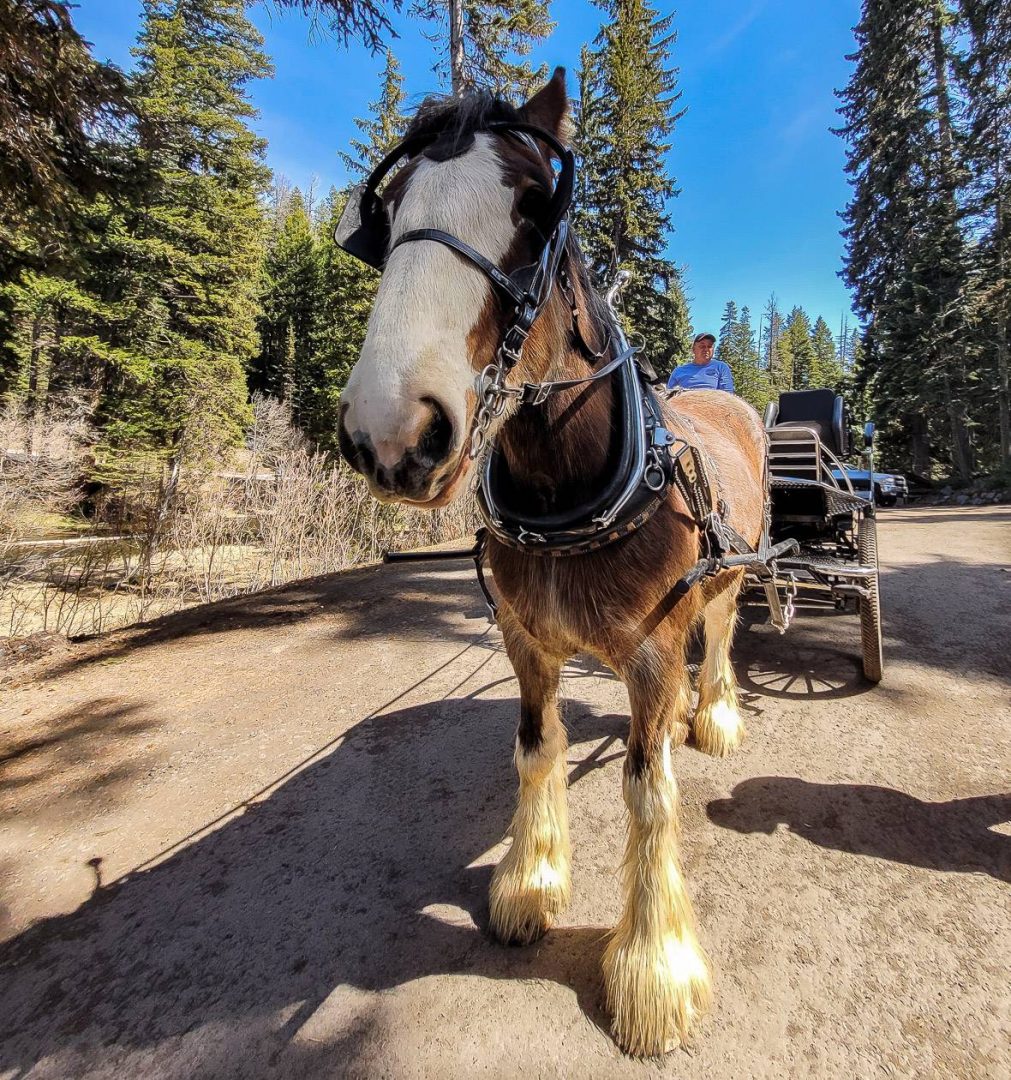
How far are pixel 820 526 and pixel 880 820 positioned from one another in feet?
8.72

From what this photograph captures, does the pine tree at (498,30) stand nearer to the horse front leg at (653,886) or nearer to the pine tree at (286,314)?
the horse front leg at (653,886)

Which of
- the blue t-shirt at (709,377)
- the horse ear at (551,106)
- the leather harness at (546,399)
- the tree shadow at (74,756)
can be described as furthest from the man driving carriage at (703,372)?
the tree shadow at (74,756)

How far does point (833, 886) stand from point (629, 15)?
87.8 feet

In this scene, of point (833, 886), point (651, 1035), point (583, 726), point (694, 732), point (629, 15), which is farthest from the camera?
point (629, 15)

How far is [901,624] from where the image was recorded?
5.05 meters

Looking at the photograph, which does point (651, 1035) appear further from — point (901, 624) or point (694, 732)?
point (901, 624)

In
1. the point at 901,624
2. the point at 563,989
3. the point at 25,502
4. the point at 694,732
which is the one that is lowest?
the point at 563,989

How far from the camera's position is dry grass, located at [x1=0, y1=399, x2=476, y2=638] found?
668 cm

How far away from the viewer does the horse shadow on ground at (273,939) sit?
67.9 inches

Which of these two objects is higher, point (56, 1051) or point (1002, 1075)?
point (1002, 1075)

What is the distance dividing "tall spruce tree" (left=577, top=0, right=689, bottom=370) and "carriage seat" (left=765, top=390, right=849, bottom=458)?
46.8ft

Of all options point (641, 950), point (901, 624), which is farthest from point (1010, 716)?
point (641, 950)

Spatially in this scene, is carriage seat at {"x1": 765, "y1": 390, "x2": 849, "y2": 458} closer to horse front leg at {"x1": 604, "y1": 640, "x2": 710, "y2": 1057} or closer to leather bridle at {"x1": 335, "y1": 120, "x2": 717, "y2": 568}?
leather bridle at {"x1": 335, "y1": 120, "x2": 717, "y2": 568}

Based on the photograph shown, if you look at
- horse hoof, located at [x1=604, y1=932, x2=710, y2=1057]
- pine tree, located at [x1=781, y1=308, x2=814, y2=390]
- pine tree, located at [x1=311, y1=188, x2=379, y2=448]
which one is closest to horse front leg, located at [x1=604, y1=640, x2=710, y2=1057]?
horse hoof, located at [x1=604, y1=932, x2=710, y2=1057]
